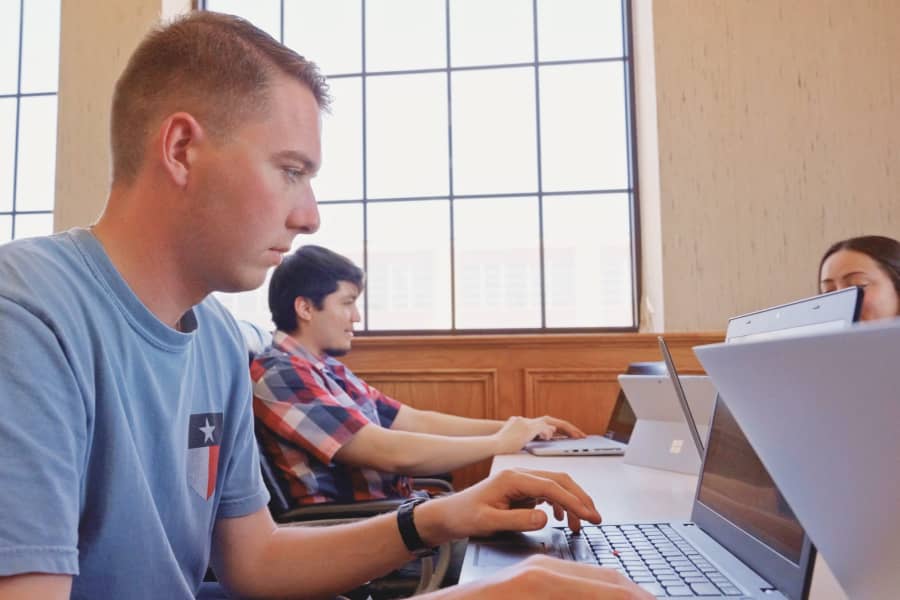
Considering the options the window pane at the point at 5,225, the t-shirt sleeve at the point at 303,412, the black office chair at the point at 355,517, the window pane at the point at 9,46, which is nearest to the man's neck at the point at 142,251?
the black office chair at the point at 355,517

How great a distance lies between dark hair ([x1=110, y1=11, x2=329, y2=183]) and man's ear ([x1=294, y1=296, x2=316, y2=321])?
4.08ft

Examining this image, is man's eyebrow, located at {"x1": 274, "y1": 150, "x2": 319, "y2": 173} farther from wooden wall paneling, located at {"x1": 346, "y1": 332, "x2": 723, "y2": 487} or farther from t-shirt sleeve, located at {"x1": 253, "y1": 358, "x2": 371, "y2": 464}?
wooden wall paneling, located at {"x1": 346, "y1": 332, "x2": 723, "y2": 487}

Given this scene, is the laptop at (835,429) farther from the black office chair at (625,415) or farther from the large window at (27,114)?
the large window at (27,114)

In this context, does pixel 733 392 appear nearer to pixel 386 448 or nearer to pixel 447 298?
pixel 386 448

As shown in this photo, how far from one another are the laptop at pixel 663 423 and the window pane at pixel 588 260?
4.70 ft

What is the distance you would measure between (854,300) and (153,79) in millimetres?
844

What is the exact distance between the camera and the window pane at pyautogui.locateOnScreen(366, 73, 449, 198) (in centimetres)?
332

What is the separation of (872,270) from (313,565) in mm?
1778

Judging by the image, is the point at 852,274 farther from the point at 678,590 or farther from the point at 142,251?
the point at 142,251

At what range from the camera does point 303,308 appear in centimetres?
210

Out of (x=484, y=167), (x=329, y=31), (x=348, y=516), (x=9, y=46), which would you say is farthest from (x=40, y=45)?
(x=348, y=516)

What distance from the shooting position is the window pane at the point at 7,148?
358cm

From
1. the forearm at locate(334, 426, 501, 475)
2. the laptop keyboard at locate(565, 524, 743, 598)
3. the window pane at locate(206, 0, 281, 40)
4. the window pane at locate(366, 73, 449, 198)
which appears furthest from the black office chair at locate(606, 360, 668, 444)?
the window pane at locate(206, 0, 281, 40)

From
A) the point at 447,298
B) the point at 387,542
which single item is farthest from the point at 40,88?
the point at 387,542
